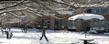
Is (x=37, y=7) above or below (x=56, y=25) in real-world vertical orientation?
above

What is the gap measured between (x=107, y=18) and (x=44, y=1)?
45.8 m

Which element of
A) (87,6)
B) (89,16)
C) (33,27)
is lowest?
(33,27)

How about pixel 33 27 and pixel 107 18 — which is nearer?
pixel 107 18

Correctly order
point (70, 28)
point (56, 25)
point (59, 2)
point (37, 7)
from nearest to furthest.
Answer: point (59, 2) → point (37, 7) → point (70, 28) → point (56, 25)

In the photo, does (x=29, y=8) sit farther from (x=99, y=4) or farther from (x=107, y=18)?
(x=107, y=18)

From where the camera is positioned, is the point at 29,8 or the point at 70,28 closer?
the point at 29,8

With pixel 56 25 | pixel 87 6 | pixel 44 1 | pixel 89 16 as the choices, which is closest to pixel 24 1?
pixel 44 1

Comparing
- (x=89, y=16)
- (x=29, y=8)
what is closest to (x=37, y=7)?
(x=29, y=8)

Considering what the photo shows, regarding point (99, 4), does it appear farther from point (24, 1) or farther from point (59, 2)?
point (24, 1)

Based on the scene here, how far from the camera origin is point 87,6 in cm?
770

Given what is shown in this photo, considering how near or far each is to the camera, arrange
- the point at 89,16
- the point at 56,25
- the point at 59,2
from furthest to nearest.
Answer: the point at 56,25 < the point at 89,16 < the point at 59,2

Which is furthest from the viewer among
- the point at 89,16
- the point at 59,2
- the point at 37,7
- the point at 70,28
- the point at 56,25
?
the point at 56,25

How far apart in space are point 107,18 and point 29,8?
45.1m

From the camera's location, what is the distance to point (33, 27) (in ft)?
180
